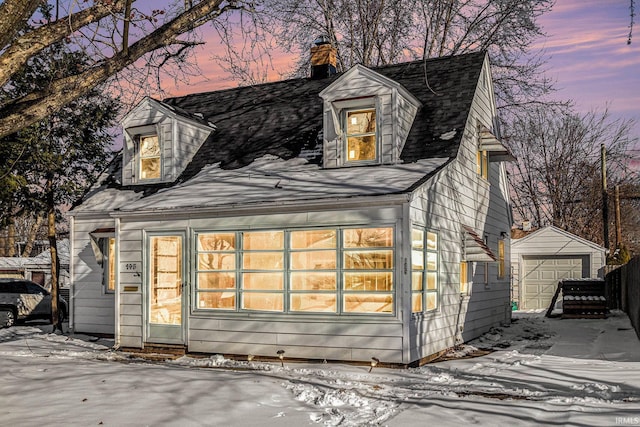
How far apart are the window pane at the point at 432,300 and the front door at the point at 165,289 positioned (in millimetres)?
4859

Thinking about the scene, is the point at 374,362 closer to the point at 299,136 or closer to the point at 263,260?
the point at 263,260

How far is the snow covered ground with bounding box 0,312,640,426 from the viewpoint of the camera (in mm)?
6719

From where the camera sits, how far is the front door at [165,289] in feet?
40.8

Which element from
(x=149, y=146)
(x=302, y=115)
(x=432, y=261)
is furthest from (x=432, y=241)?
(x=149, y=146)

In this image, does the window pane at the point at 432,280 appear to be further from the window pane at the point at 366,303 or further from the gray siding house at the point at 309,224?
the window pane at the point at 366,303

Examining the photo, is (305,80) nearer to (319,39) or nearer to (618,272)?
(319,39)

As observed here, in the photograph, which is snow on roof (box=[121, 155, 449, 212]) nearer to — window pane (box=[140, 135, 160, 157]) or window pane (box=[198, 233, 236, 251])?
window pane (box=[198, 233, 236, 251])

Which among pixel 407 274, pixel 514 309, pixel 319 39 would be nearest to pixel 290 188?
pixel 407 274

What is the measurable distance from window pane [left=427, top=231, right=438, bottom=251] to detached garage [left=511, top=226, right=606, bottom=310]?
561 inches

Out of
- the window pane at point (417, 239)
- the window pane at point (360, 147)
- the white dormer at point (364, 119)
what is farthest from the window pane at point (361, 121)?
the window pane at point (417, 239)

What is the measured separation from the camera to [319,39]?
1731cm

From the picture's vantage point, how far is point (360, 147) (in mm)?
13195

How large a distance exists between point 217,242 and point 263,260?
3.61 feet

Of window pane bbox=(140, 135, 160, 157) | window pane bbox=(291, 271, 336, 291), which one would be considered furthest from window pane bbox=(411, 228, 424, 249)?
window pane bbox=(140, 135, 160, 157)
